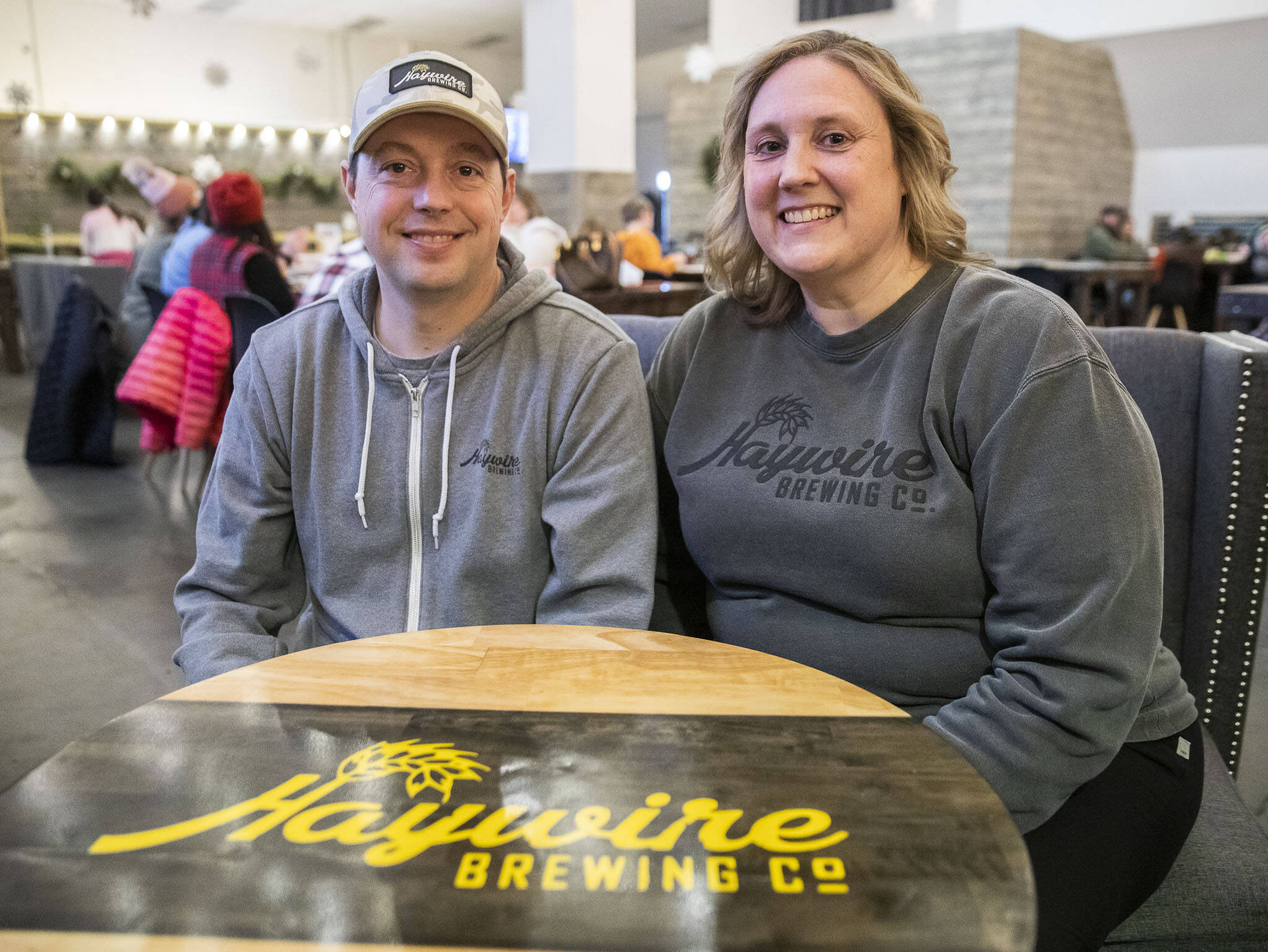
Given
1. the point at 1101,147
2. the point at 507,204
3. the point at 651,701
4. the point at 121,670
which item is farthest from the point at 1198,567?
the point at 1101,147

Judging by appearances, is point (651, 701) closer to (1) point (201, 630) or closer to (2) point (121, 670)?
(1) point (201, 630)

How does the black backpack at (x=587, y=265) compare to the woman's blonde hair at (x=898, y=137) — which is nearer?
the woman's blonde hair at (x=898, y=137)

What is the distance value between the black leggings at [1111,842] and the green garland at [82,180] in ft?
47.5

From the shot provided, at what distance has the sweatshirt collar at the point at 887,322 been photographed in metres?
1.40

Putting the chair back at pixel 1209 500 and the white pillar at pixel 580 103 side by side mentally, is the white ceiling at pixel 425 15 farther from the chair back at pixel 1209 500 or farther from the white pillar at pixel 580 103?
the chair back at pixel 1209 500

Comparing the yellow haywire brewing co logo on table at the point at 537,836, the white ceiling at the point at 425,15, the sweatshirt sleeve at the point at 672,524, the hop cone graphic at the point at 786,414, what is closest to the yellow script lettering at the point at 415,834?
the yellow haywire brewing co logo on table at the point at 537,836

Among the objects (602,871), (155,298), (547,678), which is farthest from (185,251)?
(602,871)

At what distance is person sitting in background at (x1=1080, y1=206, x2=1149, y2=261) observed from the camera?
31.0ft

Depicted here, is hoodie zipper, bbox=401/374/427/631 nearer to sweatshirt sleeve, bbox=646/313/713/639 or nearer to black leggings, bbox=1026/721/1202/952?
sweatshirt sleeve, bbox=646/313/713/639

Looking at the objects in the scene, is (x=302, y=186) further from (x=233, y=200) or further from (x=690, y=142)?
(x=233, y=200)

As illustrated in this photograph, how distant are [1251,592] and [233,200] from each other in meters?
3.82

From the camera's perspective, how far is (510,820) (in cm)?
81

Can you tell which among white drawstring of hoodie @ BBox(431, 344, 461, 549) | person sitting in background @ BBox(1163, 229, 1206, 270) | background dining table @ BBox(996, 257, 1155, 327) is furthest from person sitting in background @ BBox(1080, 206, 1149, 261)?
white drawstring of hoodie @ BBox(431, 344, 461, 549)

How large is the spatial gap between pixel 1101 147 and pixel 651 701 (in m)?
12.2
